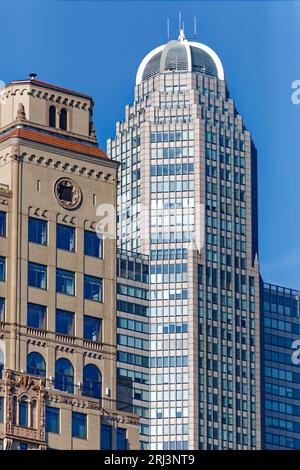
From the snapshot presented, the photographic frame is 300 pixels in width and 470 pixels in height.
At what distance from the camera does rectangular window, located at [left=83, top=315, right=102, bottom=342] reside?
A: 391 ft

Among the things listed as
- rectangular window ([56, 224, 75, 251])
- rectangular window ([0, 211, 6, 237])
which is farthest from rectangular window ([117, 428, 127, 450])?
rectangular window ([0, 211, 6, 237])

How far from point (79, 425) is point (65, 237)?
10.9m

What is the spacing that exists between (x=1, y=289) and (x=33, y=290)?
5.56ft

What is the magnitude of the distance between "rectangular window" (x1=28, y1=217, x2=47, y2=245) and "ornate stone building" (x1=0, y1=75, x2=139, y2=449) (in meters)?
0.05

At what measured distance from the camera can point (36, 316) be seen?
11731 centimetres

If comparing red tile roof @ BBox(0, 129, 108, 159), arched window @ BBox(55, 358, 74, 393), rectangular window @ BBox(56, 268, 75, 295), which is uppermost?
red tile roof @ BBox(0, 129, 108, 159)

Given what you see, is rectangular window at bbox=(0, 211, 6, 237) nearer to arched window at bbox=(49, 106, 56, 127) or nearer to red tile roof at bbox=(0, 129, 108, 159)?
red tile roof at bbox=(0, 129, 108, 159)

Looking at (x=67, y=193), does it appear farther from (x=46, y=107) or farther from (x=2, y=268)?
(x=2, y=268)

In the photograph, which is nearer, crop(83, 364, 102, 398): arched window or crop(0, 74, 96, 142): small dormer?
crop(83, 364, 102, 398): arched window

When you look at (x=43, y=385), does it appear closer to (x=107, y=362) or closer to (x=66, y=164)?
(x=107, y=362)

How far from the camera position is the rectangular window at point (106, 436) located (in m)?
116

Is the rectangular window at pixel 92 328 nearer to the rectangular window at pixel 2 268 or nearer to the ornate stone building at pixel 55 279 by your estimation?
the ornate stone building at pixel 55 279

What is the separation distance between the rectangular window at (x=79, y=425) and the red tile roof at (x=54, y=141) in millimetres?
15386

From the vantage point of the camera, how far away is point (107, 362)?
119562 mm
